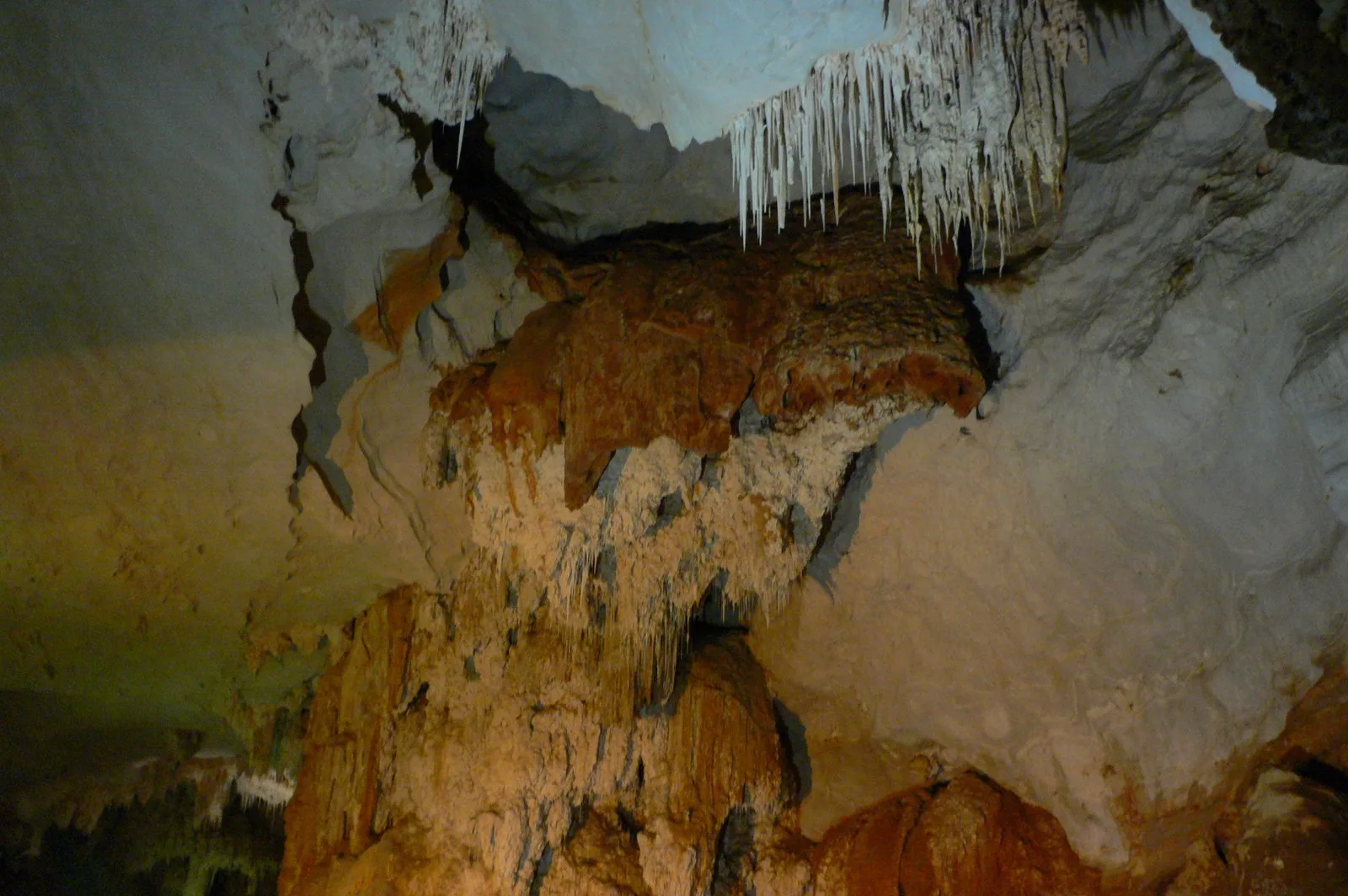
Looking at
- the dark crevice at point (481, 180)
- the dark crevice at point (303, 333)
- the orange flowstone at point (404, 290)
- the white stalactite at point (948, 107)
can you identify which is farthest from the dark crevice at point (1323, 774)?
the dark crevice at point (303, 333)

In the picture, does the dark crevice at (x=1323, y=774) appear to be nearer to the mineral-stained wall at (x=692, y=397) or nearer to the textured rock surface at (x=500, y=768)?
the mineral-stained wall at (x=692, y=397)

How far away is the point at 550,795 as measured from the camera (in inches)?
204

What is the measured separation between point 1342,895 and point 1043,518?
1.89 m

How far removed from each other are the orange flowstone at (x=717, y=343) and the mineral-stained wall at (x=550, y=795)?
1.48 m

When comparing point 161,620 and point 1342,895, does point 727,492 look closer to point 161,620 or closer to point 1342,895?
point 1342,895

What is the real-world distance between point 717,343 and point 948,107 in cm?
138

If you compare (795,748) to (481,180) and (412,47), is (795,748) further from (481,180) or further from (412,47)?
(412,47)

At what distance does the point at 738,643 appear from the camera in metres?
6.16

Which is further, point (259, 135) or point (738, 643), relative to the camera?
point (738, 643)

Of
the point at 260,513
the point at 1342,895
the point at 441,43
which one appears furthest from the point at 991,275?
the point at 260,513

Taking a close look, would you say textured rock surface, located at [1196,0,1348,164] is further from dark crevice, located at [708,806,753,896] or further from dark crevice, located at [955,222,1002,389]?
dark crevice, located at [708,806,753,896]

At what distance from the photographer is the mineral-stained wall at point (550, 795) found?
5020 mm

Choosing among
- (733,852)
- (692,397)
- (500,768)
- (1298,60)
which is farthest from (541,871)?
(1298,60)

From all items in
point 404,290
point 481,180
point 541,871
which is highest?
point 481,180
